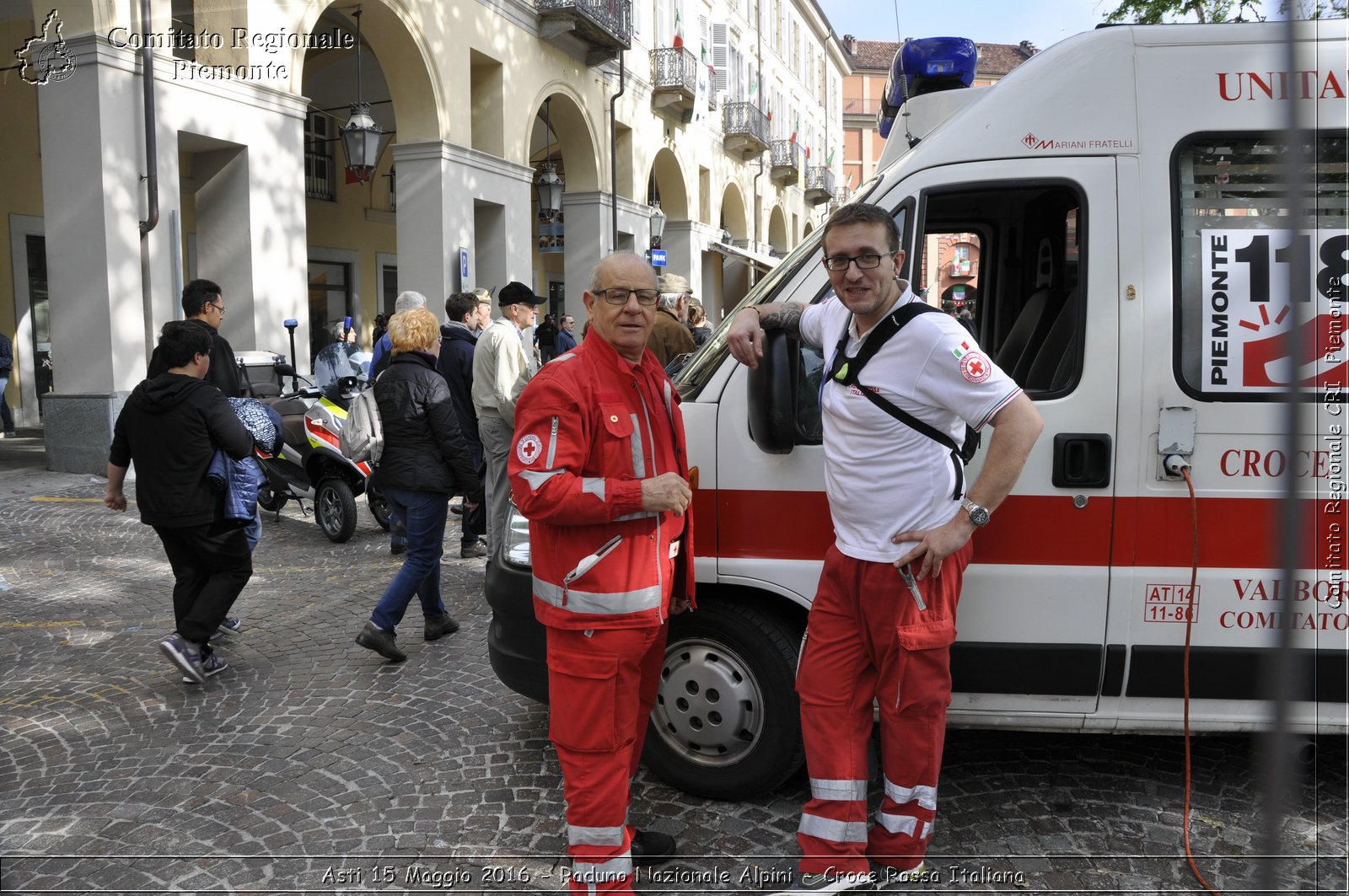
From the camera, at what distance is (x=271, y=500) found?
29.9ft

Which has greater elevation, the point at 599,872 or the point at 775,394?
the point at 775,394

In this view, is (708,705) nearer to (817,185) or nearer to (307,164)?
(307,164)

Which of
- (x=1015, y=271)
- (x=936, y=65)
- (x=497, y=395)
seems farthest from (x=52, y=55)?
(x=1015, y=271)

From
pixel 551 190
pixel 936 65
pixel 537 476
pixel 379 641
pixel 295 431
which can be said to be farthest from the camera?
pixel 551 190

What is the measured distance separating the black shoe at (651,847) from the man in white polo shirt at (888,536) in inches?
16.4

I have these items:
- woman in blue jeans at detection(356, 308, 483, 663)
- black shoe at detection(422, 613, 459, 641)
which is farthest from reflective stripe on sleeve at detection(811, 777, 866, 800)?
black shoe at detection(422, 613, 459, 641)

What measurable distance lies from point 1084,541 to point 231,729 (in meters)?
3.47

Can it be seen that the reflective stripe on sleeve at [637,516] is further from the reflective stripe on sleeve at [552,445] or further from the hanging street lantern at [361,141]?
the hanging street lantern at [361,141]

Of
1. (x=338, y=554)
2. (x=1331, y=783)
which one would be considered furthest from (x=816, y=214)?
(x=1331, y=783)

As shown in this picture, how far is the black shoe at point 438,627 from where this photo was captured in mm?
5527

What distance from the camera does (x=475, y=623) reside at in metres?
5.87

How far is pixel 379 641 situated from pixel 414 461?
2.96 feet

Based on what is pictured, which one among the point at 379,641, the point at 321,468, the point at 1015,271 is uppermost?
the point at 1015,271

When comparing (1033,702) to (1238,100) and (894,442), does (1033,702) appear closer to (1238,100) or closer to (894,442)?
(894,442)
